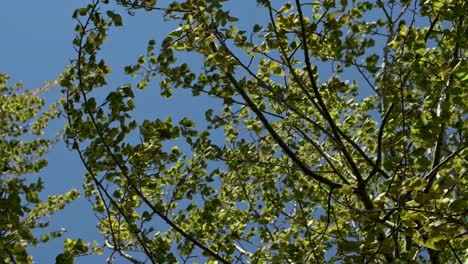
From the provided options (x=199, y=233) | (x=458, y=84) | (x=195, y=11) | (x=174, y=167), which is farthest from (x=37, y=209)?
(x=458, y=84)

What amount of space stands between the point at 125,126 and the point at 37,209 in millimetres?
8493

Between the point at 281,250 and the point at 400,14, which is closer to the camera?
the point at 281,250

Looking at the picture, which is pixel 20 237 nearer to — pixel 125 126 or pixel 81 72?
pixel 125 126

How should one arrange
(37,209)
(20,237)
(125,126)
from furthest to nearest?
(37,209)
(125,126)
(20,237)

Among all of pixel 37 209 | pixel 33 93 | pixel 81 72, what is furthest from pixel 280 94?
pixel 33 93

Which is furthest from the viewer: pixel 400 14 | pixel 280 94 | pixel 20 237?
pixel 400 14

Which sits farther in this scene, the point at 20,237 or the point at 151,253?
the point at 151,253

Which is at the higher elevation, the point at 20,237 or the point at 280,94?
the point at 280,94

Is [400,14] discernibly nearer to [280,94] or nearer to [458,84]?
[280,94]

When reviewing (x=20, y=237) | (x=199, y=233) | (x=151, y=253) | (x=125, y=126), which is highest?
(x=125, y=126)

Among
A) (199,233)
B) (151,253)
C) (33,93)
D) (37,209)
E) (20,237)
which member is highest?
(33,93)

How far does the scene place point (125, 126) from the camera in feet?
12.4

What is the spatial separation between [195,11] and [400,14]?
3468 millimetres

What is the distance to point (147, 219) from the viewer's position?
13.3 ft
